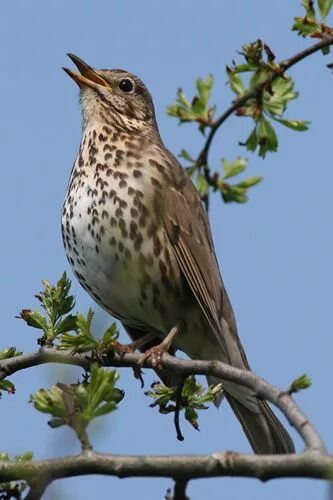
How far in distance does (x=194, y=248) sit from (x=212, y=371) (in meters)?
3.01

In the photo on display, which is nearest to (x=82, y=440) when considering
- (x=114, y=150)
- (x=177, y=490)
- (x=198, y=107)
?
(x=177, y=490)

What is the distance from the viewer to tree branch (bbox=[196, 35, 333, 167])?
11.4 feet

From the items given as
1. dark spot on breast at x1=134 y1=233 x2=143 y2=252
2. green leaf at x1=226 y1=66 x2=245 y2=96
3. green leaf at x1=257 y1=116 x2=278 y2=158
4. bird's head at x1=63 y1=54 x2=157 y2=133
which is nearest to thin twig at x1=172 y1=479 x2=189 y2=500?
green leaf at x1=257 y1=116 x2=278 y2=158

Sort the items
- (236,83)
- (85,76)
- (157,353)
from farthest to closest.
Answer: (85,76) < (157,353) < (236,83)

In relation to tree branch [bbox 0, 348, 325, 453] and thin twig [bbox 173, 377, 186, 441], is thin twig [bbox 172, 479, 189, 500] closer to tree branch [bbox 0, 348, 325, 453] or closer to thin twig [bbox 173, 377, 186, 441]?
tree branch [bbox 0, 348, 325, 453]

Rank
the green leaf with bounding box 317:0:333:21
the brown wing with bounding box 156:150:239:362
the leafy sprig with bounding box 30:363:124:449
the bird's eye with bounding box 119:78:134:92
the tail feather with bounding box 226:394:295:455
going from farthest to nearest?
the bird's eye with bounding box 119:78:134:92, the brown wing with bounding box 156:150:239:362, the tail feather with bounding box 226:394:295:455, the green leaf with bounding box 317:0:333:21, the leafy sprig with bounding box 30:363:124:449

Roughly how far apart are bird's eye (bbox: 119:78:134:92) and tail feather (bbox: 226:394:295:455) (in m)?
3.16

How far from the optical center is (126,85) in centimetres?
895

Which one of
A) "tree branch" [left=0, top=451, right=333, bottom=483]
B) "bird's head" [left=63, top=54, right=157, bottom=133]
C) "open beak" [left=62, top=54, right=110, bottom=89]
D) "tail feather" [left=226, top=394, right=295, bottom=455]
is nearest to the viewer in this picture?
"tree branch" [left=0, top=451, right=333, bottom=483]

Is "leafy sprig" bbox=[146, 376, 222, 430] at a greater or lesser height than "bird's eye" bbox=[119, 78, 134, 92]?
lesser

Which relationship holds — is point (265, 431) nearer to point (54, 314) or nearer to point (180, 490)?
point (54, 314)

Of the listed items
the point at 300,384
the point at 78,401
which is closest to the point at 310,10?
the point at 300,384

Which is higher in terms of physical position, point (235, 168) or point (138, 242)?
point (138, 242)

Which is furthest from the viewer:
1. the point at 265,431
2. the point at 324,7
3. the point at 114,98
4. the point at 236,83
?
the point at 114,98
